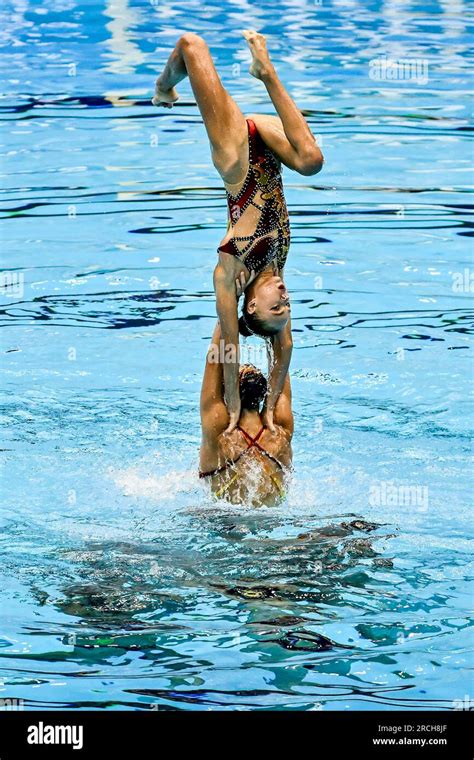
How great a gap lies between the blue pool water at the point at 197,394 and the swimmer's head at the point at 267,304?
3.34 ft

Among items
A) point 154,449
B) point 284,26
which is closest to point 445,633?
point 154,449

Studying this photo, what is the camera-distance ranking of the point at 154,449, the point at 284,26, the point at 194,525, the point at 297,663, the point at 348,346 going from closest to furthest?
the point at 297,663
the point at 194,525
the point at 154,449
the point at 348,346
the point at 284,26

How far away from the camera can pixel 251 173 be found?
5551mm

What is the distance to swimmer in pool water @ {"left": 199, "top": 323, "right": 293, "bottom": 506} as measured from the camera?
5969mm

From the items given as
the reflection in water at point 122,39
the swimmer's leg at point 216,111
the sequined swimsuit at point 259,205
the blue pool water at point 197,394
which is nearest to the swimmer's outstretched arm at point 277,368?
the sequined swimsuit at point 259,205

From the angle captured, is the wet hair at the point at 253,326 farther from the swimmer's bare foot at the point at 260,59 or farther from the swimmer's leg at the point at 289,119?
the swimmer's bare foot at the point at 260,59

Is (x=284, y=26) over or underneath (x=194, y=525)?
over

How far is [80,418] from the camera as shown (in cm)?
766

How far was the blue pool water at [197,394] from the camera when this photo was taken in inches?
198

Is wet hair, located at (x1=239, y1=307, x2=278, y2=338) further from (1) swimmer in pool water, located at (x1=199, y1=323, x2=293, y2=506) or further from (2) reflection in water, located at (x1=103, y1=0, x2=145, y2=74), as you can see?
(2) reflection in water, located at (x1=103, y1=0, x2=145, y2=74)

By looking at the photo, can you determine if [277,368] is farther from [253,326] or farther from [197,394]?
[197,394]
